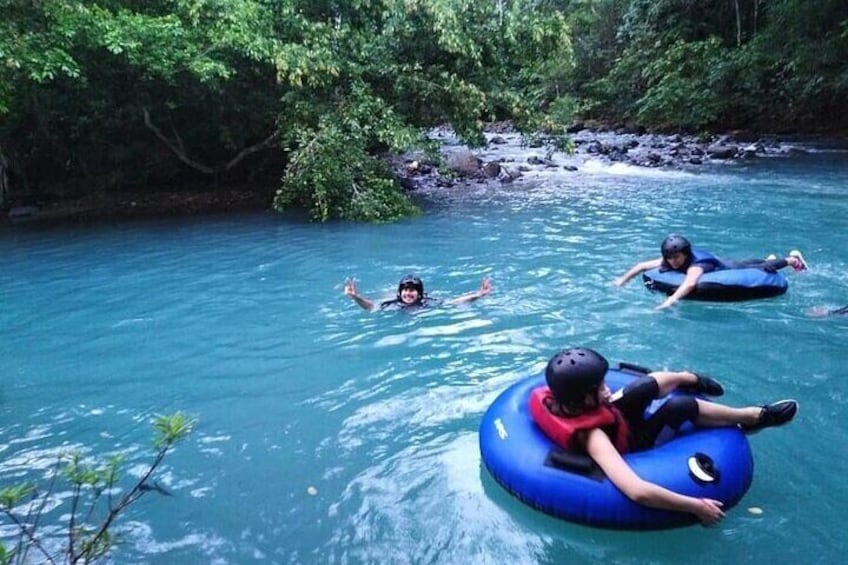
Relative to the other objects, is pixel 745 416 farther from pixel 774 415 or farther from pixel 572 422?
pixel 572 422

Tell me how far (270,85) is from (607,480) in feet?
45.8

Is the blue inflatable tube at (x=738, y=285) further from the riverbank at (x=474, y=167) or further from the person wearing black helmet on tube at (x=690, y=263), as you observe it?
the riverbank at (x=474, y=167)

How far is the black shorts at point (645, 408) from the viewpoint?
13.6 feet

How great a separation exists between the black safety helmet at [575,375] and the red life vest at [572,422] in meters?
0.10

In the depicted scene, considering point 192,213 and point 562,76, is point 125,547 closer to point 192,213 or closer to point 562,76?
point 192,213

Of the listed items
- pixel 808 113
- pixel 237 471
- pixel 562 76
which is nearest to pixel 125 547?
pixel 237 471

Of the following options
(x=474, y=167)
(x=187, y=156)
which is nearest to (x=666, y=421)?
(x=187, y=156)

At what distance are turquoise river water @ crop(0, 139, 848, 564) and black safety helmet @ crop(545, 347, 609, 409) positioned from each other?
78 cm

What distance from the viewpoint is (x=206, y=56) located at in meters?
12.9

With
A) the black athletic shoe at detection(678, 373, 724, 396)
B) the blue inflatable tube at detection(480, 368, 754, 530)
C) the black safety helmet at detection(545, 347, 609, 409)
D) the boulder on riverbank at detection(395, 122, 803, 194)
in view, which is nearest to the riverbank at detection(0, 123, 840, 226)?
the boulder on riverbank at detection(395, 122, 803, 194)

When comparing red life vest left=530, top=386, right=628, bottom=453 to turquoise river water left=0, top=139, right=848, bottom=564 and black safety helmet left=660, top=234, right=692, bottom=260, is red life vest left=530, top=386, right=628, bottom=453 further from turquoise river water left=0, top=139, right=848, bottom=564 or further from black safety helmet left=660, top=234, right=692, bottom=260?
black safety helmet left=660, top=234, right=692, bottom=260

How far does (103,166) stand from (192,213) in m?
3.47

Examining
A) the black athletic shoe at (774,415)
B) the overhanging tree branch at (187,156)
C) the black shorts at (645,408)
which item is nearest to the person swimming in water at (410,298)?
the black shorts at (645,408)

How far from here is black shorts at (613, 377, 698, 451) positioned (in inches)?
163
